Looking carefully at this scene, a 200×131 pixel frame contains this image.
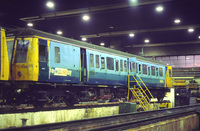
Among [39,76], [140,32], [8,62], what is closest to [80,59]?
[39,76]

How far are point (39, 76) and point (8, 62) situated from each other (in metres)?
1.46

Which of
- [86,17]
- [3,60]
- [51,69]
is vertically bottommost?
[51,69]

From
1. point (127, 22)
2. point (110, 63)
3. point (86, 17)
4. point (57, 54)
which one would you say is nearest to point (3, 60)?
point (57, 54)

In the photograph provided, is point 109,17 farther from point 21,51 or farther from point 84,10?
point 21,51

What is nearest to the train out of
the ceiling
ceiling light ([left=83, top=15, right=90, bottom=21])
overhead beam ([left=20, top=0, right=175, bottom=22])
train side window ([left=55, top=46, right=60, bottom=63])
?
train side window ([left=55, top=46, right=60, bottom=63])

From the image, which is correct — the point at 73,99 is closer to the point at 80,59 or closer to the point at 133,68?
the point at 80,59

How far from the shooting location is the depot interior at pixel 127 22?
16.4 m

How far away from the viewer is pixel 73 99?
14.7m

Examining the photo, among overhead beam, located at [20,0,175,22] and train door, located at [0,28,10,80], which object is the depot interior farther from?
train door, located at [0,28,10,80]

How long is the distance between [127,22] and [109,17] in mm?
2167

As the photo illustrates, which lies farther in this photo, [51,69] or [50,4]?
[50,4]

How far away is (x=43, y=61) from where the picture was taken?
12.1 metres

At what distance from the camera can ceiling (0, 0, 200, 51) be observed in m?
16.1

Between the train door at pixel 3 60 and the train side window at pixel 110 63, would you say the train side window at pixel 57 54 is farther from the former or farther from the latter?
the train side window at pixel 110 63
